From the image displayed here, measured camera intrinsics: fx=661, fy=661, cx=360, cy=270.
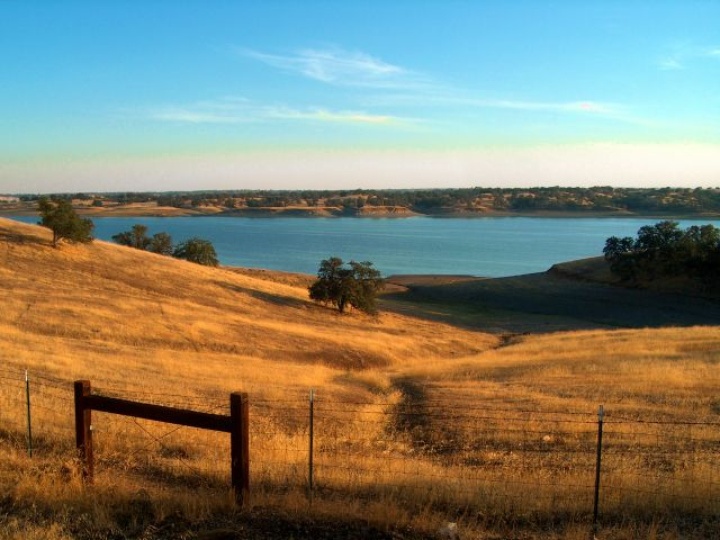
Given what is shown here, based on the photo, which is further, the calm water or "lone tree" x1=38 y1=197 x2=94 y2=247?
the calm water

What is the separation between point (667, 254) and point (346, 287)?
121ft

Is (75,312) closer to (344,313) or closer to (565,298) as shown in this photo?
(344,313)

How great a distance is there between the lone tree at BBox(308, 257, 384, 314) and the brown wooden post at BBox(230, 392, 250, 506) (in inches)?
1455

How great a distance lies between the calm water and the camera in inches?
3775

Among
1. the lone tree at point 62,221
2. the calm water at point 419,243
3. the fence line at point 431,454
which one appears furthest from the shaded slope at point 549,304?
the fence line at point 431,454

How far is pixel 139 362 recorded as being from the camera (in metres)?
19.0

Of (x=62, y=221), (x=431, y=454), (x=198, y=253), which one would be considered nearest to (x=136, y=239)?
(x=198, y=253)

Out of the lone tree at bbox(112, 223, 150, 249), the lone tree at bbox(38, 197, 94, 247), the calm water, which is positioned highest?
the lone tree at bbox(38, 197, 94, 247)

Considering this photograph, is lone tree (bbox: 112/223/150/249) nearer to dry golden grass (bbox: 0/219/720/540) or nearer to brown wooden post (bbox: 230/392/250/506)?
dry golden grass (bbox: 0/219/720/540)

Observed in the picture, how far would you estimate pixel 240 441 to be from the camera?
641 centimetres

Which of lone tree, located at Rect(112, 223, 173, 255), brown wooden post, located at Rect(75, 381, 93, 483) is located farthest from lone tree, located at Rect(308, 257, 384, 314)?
brown wooden post, located at Rect(75, 381, 93, 483)

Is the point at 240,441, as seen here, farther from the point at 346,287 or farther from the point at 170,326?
the point at 346,287

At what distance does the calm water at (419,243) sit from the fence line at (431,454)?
240 ft

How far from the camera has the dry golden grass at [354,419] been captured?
22.3 ft
